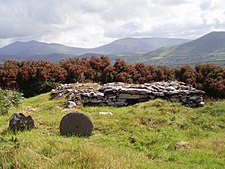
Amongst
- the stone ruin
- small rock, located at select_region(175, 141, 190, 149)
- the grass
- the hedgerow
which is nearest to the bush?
the grass

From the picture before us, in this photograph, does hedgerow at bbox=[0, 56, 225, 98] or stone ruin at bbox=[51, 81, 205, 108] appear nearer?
stone ruin at bbox=[51, 81, 205, 108]

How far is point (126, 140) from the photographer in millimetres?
12742

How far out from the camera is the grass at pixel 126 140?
788 cm

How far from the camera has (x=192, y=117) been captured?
53.0ft

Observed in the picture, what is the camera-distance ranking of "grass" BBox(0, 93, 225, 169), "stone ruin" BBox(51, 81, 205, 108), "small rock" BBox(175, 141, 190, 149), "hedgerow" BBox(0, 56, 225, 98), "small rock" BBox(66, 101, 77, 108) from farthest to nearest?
"hedgerow" BBox(0, 56, 225, 98) < "stone ruin" BBox(51, 81, 205, 108) < "small rock" BBox(66, 101, 77, 108) < "small rock" BBox(175, 141, 190, 149) < "grass" BBox(0, 93, 225, 169)

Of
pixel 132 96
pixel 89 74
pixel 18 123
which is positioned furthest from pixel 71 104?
pixel 89 74

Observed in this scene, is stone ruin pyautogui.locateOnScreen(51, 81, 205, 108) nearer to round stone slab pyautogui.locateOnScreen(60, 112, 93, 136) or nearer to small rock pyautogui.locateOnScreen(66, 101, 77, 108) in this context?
small rock pyautogui.locateOnScreen(66, 101, 77, 108)

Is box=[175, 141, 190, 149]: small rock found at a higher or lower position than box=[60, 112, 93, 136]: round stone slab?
lower

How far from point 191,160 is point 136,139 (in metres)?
2.66

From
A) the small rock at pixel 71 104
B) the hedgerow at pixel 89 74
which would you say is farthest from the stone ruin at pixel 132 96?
the hedgerow at pixel 89 74

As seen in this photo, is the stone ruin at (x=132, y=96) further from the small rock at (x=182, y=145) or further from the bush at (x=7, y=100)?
the small rock at (x=182, y=145)

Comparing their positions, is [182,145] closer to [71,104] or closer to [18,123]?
[18,123]

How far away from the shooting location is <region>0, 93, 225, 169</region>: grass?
25.8 ft

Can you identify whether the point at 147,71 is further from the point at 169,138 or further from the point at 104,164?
the point at 104,164
